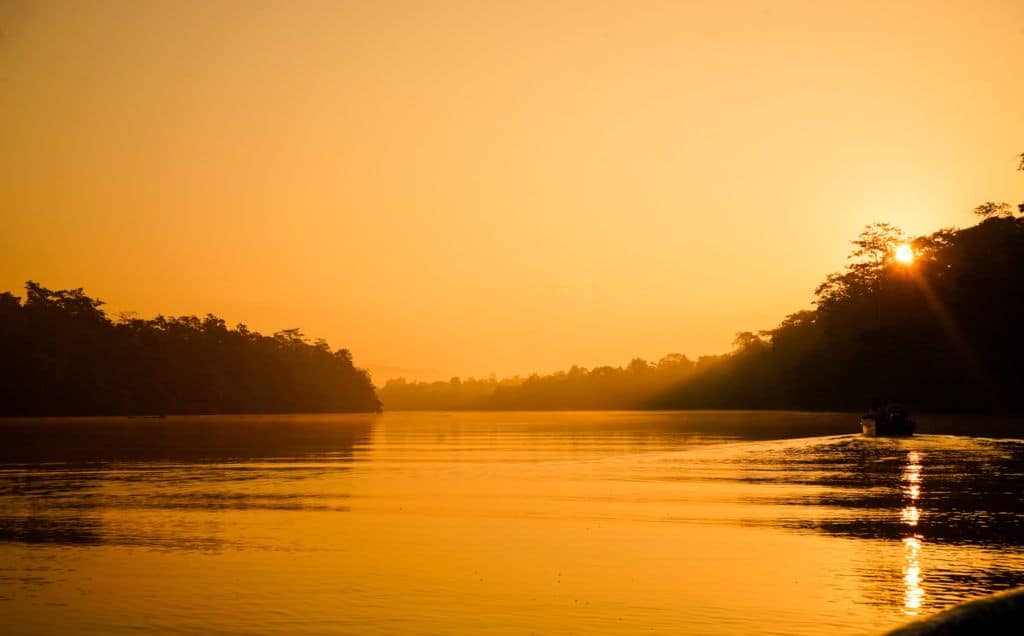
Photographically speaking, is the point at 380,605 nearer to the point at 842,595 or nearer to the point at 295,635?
the point at 295,635

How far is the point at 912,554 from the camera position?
22.4 metres

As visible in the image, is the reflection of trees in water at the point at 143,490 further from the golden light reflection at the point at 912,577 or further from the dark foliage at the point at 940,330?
the dark foliage at the point at 940,330

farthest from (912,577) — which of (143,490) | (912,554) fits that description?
(143,490)

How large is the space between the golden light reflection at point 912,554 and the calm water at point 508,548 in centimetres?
8

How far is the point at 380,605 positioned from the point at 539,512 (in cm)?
1454

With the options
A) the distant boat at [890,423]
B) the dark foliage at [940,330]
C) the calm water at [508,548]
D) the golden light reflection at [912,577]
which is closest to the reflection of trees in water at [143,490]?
the calm water at [508,548]

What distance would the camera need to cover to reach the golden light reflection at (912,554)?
17.4 m

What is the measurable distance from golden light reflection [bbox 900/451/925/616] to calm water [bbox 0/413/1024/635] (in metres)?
0.08

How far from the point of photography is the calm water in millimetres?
17266

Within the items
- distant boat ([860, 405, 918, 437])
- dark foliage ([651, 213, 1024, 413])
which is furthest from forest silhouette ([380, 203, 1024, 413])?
distant boat ([860, 405, 918, 437])

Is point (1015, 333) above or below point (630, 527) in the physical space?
above

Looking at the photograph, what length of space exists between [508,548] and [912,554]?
943cm

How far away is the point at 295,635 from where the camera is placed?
15.8m

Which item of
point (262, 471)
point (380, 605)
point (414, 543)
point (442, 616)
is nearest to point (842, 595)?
point (442, 616)
